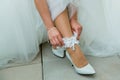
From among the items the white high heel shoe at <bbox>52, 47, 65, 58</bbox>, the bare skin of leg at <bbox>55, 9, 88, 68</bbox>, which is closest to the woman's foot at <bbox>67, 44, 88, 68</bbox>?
the bare skin of leg at <bbox>55, 9, 88, 68</bbox>

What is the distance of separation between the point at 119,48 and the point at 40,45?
0.37 metres

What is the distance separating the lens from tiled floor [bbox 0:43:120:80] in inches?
39.0

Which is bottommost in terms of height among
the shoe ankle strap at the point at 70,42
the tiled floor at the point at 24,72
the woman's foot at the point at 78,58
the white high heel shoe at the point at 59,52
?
the tiled floor at the point at 24,72

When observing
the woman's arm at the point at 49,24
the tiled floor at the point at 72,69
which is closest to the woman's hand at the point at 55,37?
the woman's arm at the point at 49,24

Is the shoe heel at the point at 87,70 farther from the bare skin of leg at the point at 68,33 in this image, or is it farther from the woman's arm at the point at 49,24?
the woman's arm at the point at 49,24

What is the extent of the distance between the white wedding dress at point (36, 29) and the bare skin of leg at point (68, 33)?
0.32 ft

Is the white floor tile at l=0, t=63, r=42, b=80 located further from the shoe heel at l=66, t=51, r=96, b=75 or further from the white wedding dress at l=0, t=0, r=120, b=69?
the shoe heel at l=66, t=51, r=96, b=75

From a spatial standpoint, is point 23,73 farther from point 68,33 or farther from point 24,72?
point 68,33

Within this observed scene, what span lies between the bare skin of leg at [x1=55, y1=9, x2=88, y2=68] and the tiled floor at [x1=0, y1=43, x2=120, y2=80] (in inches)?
2.2

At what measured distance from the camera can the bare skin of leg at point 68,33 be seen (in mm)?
988

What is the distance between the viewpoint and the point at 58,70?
104cm

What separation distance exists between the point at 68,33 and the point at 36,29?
0.19 meters

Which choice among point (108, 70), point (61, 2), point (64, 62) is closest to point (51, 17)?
point (61, 2)

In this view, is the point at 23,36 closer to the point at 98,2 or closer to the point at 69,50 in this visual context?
the point at 69,50
